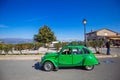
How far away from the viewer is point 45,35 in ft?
171

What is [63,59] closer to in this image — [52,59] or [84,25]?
[52,59]

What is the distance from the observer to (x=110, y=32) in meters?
62.5

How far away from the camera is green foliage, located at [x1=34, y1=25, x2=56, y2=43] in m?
52.4

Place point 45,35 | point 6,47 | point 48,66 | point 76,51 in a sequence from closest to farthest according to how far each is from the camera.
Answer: point 48,66, point 76,51, point 6,47, point 45,35

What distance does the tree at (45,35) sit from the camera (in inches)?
2063

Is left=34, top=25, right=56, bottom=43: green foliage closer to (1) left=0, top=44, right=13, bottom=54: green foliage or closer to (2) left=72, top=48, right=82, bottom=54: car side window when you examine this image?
(1) left=0, top=44, right=13, bottom=54: green foliage

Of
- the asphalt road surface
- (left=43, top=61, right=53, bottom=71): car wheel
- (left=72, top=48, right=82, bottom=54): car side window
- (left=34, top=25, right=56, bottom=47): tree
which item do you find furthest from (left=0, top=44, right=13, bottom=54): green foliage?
(left=34, top=25, right=56, bottom=47): tree

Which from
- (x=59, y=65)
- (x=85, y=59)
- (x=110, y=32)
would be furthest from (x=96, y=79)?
(x=110, y=32)

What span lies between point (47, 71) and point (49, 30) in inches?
1794

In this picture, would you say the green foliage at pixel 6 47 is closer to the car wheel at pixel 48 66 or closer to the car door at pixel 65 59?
the car wheel at pixel 48 66

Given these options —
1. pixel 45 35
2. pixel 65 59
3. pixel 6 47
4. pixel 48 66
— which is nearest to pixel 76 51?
pixel 65 59

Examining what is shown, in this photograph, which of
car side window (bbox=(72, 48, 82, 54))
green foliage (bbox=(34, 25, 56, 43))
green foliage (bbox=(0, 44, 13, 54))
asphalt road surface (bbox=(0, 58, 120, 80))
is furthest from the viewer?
green foliage (bbox=(34, 25, 56, 43))

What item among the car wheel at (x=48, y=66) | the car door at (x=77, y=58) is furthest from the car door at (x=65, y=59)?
the car wheel at (x=48, y=66)

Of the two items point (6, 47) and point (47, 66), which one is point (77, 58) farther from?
point (6, 47)
